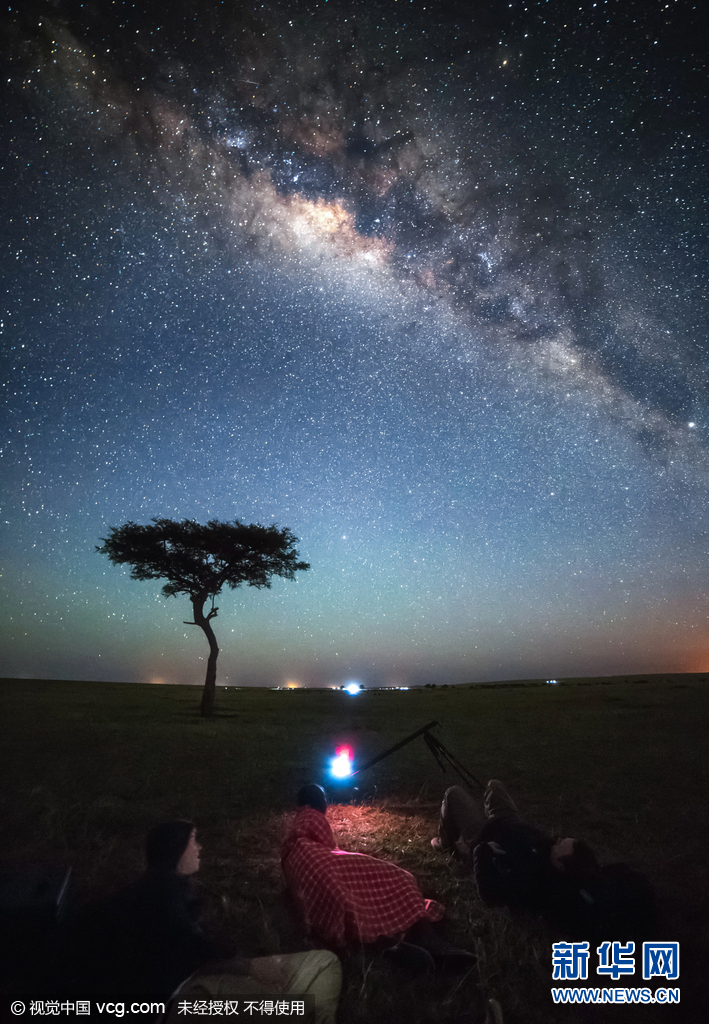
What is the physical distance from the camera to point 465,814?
6.49m

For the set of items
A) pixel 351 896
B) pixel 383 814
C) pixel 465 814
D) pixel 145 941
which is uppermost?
pixel 145 941

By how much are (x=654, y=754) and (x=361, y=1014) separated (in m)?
14.1

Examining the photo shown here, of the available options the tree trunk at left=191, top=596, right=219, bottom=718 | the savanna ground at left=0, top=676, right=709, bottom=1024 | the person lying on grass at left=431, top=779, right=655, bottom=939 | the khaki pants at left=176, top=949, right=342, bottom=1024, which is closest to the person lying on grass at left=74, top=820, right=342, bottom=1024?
the khaki pants at left=176, top=949, right=342, bottom=1024

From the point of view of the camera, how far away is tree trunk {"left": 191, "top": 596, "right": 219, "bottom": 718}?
86.7ft

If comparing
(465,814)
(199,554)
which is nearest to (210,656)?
(199,554)

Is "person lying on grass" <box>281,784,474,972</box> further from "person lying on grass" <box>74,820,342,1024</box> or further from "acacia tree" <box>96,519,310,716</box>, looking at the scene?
A: "acacia tree" <box>96,519,310,716</box>

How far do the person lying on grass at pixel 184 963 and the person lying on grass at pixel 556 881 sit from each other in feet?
7.57

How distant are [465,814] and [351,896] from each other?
8.58 feet

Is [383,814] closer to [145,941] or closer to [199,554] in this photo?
[145,941]

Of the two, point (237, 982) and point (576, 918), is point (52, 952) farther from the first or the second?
point (576, 918)

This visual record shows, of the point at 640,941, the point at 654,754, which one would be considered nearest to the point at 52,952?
the point at 640,941

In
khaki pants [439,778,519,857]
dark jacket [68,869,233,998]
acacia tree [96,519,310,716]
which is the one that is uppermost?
acacia tree [96,519,310,716]

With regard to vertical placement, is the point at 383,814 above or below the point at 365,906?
below

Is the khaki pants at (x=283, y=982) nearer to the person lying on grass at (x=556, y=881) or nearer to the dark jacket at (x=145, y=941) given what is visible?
the dark jacket at (x=145, y=941)
